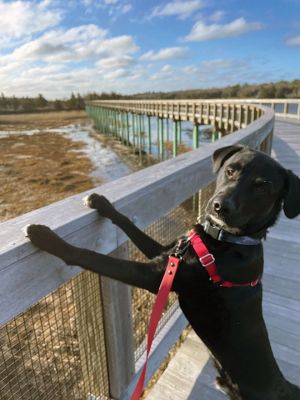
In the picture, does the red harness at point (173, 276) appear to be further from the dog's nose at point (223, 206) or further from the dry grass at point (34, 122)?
the dry grass at point (34, 122)

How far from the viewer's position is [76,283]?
1426 mm

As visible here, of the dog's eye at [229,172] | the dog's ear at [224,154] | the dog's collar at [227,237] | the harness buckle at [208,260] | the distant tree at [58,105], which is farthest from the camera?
the distant tree at [58,105]

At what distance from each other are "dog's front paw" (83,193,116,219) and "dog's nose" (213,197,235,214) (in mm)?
552

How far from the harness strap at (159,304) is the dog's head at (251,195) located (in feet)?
1.20

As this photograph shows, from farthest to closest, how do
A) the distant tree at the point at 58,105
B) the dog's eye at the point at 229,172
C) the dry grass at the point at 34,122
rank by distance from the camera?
1. the distant tree at the point at 58,105
2. the dry grass at the point at 34,122
3. the dog's eye at the point at 229,172

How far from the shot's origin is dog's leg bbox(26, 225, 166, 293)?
0.99 meters

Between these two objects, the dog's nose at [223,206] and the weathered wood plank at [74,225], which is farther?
the dog's nose at [223,206]

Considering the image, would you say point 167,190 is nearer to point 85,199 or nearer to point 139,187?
point 139,187

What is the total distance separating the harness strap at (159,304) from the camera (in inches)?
50.3

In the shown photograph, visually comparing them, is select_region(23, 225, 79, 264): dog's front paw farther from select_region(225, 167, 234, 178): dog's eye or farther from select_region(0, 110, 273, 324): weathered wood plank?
select_region(225, 167, 234, 178): dog's eye

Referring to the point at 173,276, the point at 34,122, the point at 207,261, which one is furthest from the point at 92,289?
the point at 34,122

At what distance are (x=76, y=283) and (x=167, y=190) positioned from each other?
25.7 inches

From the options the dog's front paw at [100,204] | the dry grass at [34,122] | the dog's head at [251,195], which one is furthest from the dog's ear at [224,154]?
the dry grass at [34,122]

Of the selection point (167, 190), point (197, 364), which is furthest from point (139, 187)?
point (197, 364)
